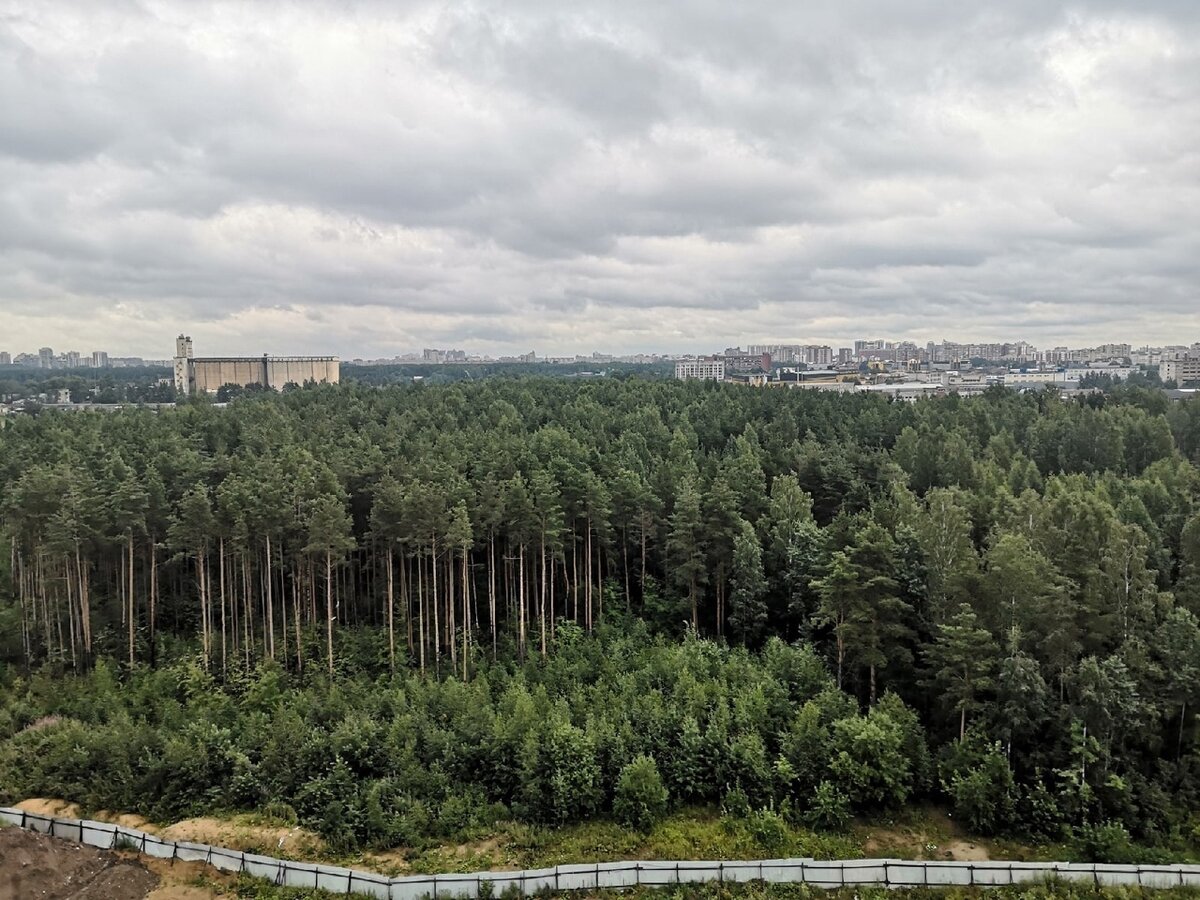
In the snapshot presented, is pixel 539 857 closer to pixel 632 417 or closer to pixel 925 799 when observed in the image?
pixel 925 799

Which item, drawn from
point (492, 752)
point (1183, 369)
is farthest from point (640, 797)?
point (1183, 369)

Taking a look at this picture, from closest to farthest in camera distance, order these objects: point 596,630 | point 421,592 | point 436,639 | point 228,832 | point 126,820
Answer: point 228,832
point 126,820
point 436,639
point 421,592
point 596,630

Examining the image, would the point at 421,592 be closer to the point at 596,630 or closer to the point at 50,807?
the point at 596,630

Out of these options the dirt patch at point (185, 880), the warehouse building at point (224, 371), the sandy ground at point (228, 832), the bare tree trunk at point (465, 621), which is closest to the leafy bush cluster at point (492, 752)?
the sandy ground at point (228, 832)

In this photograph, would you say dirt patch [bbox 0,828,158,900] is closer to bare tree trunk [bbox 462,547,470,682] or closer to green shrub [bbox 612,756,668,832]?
green shrub [bbox 612,756,668,832]

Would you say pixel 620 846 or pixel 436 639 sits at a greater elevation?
pixel 436 639

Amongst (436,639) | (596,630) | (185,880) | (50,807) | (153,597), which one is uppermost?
(153,597)

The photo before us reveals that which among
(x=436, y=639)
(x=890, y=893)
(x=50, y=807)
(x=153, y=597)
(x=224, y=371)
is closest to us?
(x=890, y=893)

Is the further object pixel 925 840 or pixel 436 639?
pixel 436 639

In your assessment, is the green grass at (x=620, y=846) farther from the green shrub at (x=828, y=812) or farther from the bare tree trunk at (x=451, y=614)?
the bare tree trunk at (x=451, y=614)
